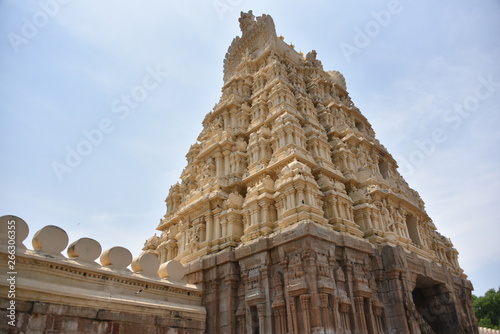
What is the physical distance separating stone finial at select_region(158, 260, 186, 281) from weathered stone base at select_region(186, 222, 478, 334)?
2.05 feet

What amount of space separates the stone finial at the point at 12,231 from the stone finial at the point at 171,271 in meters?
5.36

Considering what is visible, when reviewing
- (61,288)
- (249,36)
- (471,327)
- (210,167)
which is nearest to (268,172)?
(210,167)

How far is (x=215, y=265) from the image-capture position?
15.0 meters

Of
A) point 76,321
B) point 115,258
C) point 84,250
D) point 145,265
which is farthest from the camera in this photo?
point 145,265

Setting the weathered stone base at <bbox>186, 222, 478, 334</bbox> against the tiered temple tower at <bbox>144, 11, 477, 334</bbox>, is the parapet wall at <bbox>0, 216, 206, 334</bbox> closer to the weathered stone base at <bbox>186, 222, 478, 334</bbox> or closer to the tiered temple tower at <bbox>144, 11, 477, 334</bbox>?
the weathered stone base at <bbox>186, 222, 478, 334</bbox>

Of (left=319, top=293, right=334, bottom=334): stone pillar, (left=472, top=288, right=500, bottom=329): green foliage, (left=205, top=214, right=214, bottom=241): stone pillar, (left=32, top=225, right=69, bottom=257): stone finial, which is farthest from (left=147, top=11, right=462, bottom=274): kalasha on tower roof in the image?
(left=472, top=288, right=500, bottom=329): green foliage

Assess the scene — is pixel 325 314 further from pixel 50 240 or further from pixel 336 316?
pixel 50 240

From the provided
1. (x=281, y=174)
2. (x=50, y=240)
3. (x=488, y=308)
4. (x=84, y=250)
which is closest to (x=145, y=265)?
(x=84, y=250)

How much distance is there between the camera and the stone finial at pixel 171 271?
14.7 m

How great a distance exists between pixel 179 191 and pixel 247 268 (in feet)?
33.0

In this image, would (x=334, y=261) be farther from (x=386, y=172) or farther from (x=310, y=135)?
(x=386, y=172)

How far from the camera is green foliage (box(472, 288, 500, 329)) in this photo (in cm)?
4200

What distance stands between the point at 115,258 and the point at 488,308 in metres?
46.8

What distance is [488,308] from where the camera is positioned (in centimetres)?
4325
